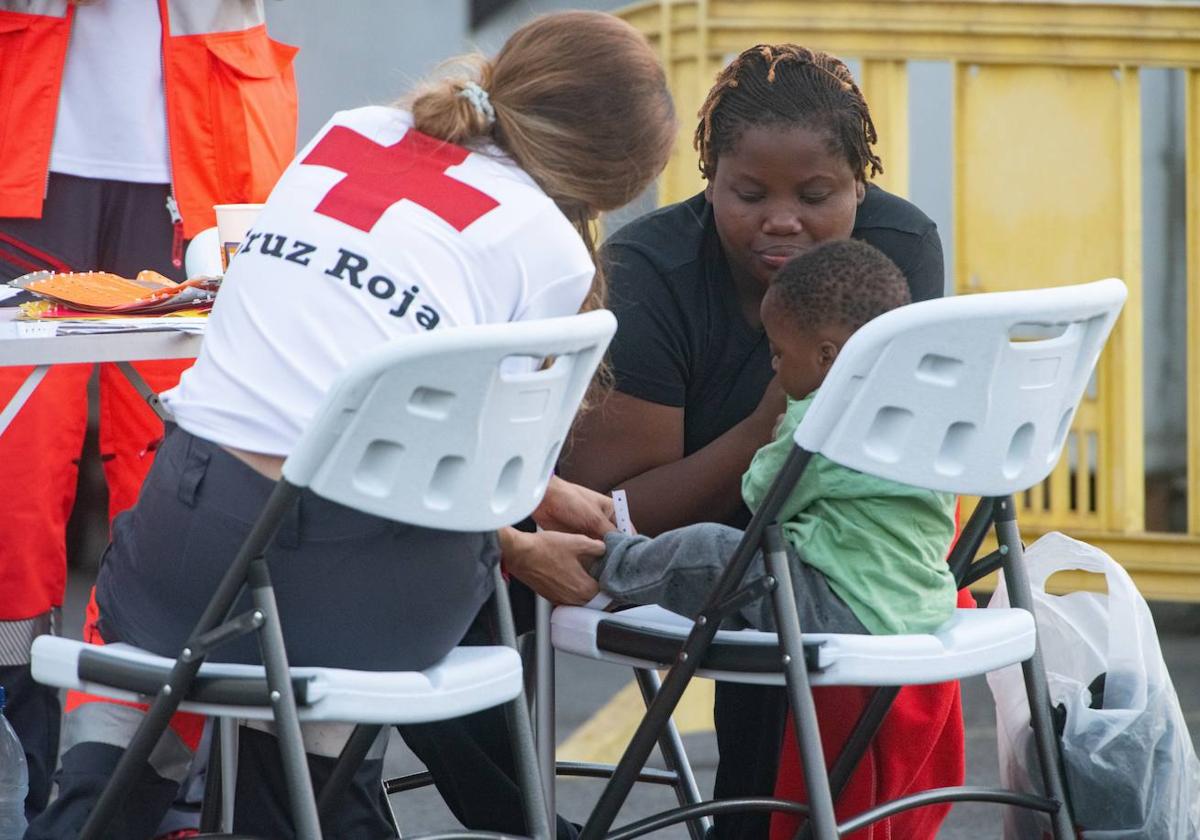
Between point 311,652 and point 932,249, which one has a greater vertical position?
point 932,249

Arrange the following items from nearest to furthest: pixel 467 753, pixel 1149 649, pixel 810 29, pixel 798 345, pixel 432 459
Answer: pixel 432 459
pixel 798 345
pixel 1149 649
pixel 467 753
pixel 810 29

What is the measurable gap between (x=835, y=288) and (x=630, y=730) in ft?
5.65

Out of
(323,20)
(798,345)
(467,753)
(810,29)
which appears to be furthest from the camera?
(323,20)

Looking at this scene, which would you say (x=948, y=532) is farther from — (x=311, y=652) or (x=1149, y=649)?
(x=311, y=652)

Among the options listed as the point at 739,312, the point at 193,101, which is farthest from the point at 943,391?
the point at 193,101

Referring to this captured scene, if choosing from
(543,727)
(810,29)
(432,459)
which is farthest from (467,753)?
(810,29)

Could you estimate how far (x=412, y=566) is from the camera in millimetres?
1839

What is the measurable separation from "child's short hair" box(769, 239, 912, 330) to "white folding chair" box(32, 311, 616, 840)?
362 millimetres

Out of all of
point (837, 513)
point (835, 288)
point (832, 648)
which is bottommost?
point (832, 648)

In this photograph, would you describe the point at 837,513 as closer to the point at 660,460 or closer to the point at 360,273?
the point at 660,460

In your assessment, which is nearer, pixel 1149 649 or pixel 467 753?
pixel 1149 649

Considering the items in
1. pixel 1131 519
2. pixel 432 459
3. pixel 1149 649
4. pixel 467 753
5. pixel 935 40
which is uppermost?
pixel 935 40

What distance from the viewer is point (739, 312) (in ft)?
Answer: 8.09

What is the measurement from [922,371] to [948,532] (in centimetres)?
34
